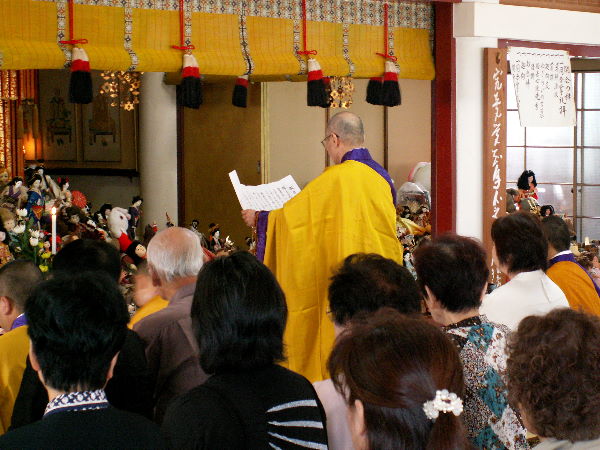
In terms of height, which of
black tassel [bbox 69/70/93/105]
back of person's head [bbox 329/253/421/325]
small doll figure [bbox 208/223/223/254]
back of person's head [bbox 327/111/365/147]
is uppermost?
black tassel [bbox 69/70/93/105]

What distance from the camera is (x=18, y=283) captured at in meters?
2.47

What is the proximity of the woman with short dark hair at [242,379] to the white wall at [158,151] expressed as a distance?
7.17 meters

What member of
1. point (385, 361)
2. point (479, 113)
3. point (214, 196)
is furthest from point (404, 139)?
point (385, 361)

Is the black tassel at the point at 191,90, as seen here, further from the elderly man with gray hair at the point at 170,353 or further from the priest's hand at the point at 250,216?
the elderly man with gray hair at the point at 170,353

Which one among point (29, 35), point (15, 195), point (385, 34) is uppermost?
point (385, 34)

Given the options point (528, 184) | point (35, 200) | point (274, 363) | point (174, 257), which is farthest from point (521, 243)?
point (528, 184)

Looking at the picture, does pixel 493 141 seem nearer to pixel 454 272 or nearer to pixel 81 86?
pixel 81 86

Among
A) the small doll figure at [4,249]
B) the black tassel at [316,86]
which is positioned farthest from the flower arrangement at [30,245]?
the black tassel at [316,86]

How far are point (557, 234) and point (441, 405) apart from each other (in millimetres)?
2526

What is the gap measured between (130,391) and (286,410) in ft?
2.12

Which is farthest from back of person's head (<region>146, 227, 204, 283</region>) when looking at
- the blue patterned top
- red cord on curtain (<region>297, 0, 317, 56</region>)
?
red cord on curtain (<region>297, 0, 317, 56</region>)

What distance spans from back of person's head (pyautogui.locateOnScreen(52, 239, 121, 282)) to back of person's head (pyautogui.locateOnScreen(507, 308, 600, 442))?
4.44 feet

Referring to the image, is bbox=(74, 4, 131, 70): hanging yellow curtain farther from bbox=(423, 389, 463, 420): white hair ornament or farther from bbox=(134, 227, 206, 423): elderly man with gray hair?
bbox=(423, 389, 463, 420): white hair ornament

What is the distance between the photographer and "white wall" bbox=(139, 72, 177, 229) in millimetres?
8844
